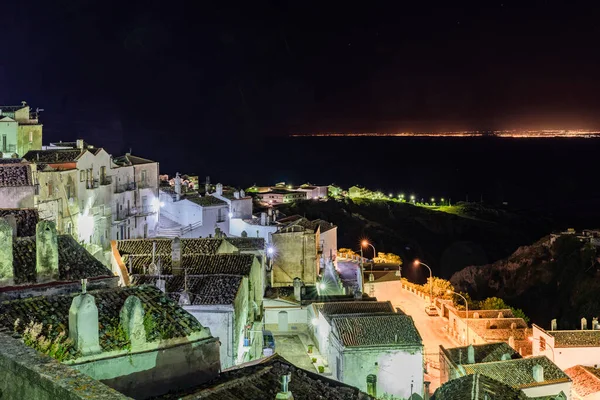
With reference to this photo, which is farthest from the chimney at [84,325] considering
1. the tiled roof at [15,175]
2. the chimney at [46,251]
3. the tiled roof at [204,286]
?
the tiled roof at [15,175]

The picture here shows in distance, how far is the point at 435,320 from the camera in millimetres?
35469

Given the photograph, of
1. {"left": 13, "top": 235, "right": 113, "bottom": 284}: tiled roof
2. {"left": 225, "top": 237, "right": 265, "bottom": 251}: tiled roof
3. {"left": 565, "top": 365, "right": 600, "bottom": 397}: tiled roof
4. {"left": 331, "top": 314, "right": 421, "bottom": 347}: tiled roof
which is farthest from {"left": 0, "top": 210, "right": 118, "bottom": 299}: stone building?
{"left": 565, "top": 365, "right": 600, "bottom": 397}: tiled roof

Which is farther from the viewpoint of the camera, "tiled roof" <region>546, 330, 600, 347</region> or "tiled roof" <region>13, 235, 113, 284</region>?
"tiled roof" <region>546, 330, 600, 347</region>

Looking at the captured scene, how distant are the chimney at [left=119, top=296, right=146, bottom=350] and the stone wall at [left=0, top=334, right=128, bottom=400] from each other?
3070 mm

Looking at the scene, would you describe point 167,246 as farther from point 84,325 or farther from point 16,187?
point 84,325

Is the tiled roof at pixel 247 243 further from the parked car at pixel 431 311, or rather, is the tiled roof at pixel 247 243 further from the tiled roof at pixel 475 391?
the tiled roof at pixel 475 391

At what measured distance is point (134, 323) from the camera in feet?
34.4

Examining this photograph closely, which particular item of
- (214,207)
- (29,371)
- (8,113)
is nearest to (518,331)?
(214,207)

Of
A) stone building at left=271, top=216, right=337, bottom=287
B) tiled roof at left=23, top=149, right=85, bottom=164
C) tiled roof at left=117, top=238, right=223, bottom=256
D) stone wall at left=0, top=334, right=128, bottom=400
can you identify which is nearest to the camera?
stone wall at left=0, top=334, right=128, bottom=400

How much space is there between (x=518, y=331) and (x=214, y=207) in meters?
18.8

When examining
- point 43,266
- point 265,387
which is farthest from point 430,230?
point 265,387

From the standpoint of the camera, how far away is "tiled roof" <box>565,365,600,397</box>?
26.3m

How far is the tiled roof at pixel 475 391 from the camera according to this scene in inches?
585

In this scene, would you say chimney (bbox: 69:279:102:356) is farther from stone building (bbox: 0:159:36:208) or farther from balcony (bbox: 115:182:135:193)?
balcony (bbox: 115:182:135:193)
